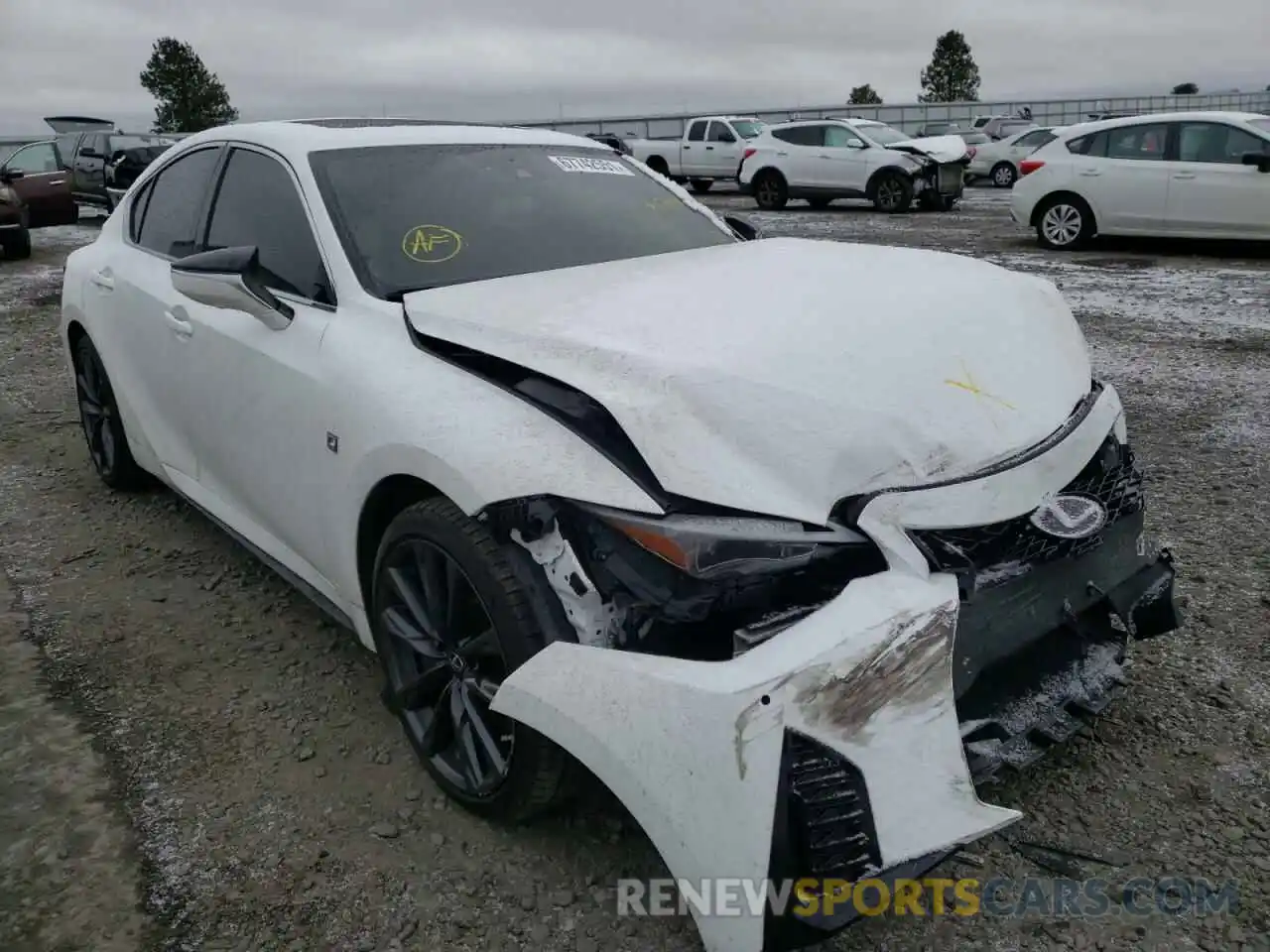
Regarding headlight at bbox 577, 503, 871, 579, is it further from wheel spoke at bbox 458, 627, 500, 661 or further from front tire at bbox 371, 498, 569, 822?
wheel spoke at bbox 458, 627, 500, 661

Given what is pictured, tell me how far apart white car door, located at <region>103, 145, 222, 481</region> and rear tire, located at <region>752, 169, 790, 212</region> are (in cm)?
1577

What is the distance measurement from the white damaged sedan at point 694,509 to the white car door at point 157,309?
392mm

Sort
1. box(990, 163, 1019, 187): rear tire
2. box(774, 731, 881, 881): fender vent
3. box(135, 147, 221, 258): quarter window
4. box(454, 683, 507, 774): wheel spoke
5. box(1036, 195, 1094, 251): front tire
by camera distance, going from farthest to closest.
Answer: box(990, 163, 1019, 187): rear tire → box(1036, 195, 1094, 251): front tire → box(135, 147, 221, 258): quarter window → box(454, 683, 507, 774): wheel spoke → box(774, 731, 881, 881): fender vent

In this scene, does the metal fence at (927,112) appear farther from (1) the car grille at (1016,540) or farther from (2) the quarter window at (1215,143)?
(1) the car grille at (1016,540)

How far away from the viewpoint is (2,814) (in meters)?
2.52

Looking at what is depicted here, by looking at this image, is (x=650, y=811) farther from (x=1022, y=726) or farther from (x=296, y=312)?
(x=296, y=312)

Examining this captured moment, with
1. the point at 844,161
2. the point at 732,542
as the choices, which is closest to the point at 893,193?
the point at 844,161

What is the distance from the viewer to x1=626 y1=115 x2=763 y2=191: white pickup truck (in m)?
22.5

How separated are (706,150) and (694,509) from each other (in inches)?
869

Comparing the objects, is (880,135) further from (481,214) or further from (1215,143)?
(481,214)

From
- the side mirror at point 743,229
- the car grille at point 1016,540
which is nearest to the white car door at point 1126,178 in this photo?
the side mirror at point 743,229

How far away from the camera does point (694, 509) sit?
1.98 m

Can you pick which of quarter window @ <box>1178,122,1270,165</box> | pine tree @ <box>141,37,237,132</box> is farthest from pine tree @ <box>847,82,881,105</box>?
quarter window @ <box>1178,122,1270,165</box>

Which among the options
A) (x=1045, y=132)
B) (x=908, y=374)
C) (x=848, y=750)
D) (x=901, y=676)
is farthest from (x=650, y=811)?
(x=1045, y=132)
